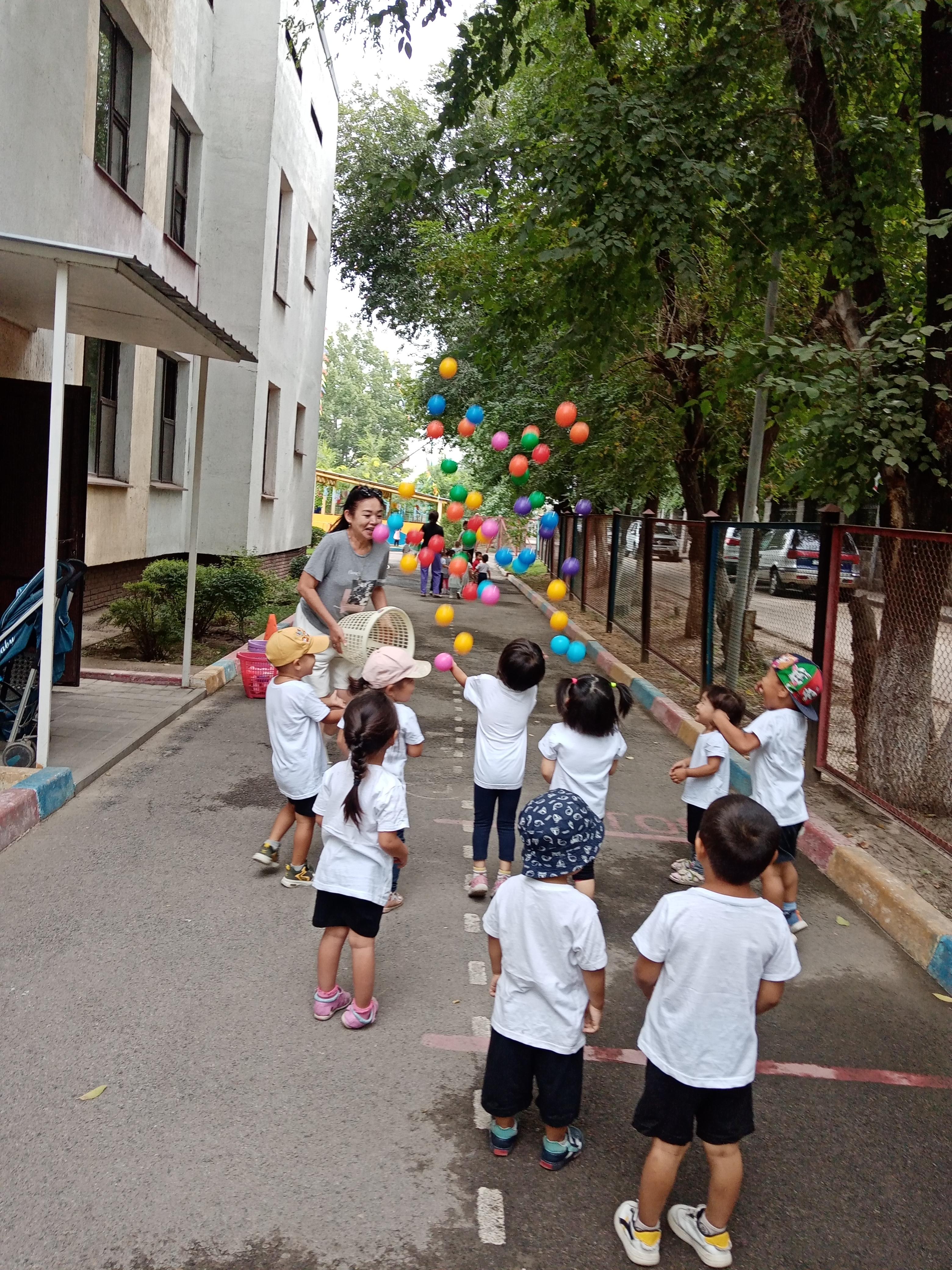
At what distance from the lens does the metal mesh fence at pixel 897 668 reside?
6.97 metres

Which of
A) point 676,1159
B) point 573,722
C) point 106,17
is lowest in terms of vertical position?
point 676,1159

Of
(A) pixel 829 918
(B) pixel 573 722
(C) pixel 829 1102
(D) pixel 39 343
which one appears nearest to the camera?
(C) pixel 829 1102

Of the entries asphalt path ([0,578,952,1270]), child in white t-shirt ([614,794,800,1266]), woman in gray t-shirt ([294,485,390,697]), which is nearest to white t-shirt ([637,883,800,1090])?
child in white t-shirt ([614,794,800,1266])

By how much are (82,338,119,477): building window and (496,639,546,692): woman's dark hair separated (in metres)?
8.69

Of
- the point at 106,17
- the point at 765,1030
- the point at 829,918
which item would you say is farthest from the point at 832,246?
the point at 106,17

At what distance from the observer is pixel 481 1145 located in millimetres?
3156

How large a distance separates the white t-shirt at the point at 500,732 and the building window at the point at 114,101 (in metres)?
8.80

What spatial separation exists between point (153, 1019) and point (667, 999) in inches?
78.7

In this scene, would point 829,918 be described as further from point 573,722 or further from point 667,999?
point 667,999

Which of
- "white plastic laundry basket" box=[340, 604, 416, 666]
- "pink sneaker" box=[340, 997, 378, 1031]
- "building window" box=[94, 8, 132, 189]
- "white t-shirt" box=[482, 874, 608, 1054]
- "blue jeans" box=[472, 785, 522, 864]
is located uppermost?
"building window" box=[94, 8, 132, 189]

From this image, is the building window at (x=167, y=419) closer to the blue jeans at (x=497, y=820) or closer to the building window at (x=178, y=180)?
the building window at (x=178, y=180)

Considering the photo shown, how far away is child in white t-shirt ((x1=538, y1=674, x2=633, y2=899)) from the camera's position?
14.8ft

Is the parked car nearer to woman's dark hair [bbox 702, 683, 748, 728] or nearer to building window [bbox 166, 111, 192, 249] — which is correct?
woman's dark hair [bbox 702, 683, 748, 728]

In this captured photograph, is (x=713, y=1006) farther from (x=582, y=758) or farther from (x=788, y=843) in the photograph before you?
(x=788, y=843)
